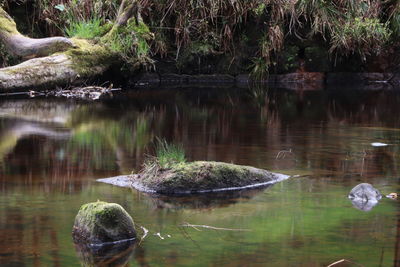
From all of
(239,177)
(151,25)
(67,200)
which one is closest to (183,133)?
(239,177)

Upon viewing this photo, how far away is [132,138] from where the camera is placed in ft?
30.9

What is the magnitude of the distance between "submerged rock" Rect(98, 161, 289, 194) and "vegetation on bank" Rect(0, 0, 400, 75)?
10.2 meters

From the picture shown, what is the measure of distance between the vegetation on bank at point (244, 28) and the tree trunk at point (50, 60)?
1318 mm

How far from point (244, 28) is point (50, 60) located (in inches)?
221

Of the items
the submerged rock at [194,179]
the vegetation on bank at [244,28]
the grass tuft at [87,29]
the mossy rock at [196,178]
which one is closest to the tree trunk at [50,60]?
the grass tuft at [87,29]

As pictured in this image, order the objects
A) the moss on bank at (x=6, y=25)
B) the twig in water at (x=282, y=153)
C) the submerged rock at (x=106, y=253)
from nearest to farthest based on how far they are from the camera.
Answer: the submerged rock at (x=106, y=253) < the twig in water at (x=282, y=153) < the moss on bank at (x=6, y=25)

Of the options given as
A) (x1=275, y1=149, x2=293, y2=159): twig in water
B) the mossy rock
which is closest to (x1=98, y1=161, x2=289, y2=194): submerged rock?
the mossy rock

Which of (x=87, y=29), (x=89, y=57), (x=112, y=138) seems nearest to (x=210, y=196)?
(x=112, y=138)

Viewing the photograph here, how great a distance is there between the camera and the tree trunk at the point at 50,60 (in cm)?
1432

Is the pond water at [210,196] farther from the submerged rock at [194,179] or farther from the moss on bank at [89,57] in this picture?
the moss on bank at [89,57]

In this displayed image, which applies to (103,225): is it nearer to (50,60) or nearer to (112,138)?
(112,138)

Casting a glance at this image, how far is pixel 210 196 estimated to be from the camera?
248 inches

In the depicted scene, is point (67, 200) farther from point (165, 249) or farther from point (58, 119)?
point (58, 119)

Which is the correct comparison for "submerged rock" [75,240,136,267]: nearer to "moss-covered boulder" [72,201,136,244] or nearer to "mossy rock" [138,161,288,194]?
"moss-covered boulder" [72,201,136,244]
